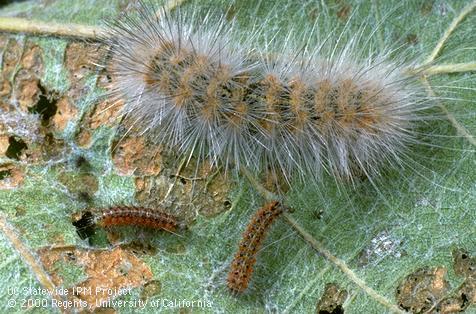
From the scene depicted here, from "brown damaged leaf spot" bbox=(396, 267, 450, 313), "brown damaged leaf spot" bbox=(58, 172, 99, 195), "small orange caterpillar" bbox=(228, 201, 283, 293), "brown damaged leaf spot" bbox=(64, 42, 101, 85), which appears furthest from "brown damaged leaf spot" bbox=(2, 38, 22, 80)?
"brown damaged leaf spot" bbox=(396, 267, 450, 313)

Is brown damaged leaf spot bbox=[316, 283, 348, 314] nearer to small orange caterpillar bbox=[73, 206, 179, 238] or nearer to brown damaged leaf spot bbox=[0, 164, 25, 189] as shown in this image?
small orange caterpillar bbox=[73, 206, 179, 238]

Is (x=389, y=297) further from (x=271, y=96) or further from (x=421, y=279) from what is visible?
(x=271, y=96)

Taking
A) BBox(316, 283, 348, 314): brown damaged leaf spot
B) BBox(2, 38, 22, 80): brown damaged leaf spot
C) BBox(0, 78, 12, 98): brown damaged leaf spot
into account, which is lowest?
BBox(316, 283, 348, 314): brown damaged leaf spot

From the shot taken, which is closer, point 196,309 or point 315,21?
point 196,309

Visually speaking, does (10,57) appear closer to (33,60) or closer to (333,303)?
(33,60)

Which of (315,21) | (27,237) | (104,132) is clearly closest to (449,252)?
(315,21)

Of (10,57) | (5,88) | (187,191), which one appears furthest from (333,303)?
(10,57)
